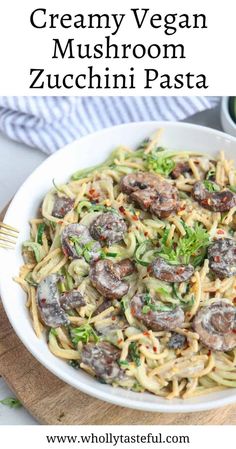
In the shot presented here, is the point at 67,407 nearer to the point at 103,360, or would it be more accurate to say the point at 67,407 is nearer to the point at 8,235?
the point at 103,360

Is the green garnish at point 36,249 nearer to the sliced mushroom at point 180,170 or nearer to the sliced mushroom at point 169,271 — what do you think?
the sliced mushroom at point 169,271

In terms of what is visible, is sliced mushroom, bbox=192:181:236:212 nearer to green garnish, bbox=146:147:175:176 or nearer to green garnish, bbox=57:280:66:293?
green garnish, bbox=146:147:175:176

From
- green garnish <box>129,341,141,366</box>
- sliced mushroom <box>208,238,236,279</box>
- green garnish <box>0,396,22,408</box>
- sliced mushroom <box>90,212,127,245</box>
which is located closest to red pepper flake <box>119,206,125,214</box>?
sliced mushroom <box>90,212,127,245</box>

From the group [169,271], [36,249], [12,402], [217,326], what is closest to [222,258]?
[169,271]

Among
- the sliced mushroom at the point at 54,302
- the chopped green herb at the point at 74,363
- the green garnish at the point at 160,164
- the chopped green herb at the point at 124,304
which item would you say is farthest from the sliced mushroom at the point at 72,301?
the green garnish at the point at 160,164

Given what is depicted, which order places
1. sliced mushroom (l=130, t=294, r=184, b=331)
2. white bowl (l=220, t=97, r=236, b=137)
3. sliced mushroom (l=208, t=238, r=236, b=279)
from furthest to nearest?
white bowl (l=220, t=97, r=236, b=137), sliced mushroom (l=208, t=238, r=236, b=279), sliced mushroom (l=130, t=294, r=184, b=331)

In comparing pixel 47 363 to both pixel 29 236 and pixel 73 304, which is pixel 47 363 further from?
pixel 29 236
